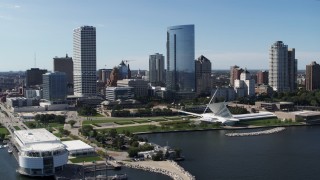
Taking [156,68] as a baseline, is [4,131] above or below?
below

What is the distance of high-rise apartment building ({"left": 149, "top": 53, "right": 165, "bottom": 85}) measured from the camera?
6838 centimetres

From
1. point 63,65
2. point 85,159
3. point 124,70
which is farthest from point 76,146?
point 124,70

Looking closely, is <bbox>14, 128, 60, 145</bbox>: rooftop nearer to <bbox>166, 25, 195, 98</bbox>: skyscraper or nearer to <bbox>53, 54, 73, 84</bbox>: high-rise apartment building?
<bbox>166, 25, 195, 98</bbox>: skyscraper

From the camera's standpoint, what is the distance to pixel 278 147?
74.3 ft

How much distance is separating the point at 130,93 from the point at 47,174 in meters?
29.7

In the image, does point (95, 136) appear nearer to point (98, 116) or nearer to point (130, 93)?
point (98, 116)

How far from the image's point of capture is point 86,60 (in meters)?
49.7

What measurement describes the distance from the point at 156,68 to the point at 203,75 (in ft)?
45.4

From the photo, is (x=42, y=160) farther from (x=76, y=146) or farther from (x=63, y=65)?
(x=63, y=65)

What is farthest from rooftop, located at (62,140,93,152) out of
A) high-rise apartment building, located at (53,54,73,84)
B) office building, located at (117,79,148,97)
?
high-rise apartment building, located at (53,54,73,84)

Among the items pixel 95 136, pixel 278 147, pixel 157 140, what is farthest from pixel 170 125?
pixel 278 147

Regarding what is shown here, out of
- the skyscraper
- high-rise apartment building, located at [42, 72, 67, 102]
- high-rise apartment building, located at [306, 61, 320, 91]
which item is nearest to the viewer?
high-rise apartment building, located at [42, 72, 67, 102]

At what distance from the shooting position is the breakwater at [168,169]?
54.3 feet

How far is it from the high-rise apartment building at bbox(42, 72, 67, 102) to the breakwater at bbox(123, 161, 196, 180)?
27577mm
